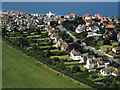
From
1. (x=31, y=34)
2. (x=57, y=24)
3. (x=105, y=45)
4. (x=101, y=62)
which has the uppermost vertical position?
(x=57, y=24)

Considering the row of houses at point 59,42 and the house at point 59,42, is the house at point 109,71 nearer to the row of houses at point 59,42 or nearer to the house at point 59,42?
the row of houses at point 59,42

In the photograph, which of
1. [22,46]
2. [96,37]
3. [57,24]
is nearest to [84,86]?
[22,46]

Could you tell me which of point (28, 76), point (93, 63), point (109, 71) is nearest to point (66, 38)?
point (93, 63)

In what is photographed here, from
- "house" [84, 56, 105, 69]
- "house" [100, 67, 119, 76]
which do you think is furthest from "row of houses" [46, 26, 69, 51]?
"house" [100, 67, 119, 76]

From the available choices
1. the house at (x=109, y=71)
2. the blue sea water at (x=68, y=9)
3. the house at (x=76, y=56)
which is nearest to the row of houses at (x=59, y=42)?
the house at (x=76, y=56)

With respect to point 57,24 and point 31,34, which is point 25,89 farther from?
point 57,24

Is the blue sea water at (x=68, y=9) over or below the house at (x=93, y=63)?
over

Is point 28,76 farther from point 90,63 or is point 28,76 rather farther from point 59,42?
point 59,42

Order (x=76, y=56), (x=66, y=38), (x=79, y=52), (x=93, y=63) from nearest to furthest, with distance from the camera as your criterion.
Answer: (x=93, y=63) → (x=76, y=56) → (x=79, y=52) → (x=66, y=38)
